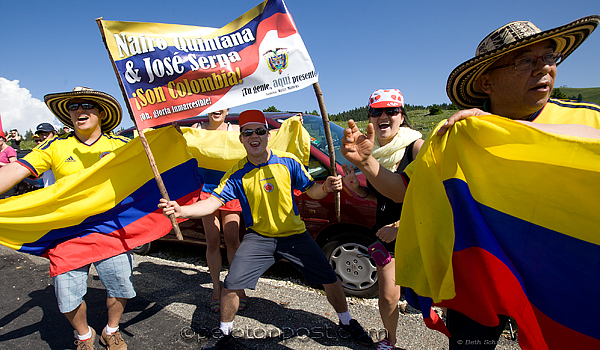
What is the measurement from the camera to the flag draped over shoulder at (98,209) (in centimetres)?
268

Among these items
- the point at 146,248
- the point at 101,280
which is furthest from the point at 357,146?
the point at 146,248

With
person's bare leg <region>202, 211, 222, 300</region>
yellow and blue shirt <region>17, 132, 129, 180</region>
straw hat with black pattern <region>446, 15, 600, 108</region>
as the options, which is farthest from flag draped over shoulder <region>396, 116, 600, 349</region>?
yellow and blue shirt <region>17, 132, 129, 180</region>

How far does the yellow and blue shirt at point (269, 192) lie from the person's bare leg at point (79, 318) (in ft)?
5.08

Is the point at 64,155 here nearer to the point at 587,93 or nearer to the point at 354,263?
the point at 354,263

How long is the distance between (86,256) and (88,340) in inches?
30.9

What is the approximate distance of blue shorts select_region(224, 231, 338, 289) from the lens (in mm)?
2631

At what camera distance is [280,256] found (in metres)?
2.78

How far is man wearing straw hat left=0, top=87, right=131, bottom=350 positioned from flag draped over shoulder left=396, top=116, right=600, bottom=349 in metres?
2.58

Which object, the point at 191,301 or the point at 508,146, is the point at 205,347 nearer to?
the point at 191,301

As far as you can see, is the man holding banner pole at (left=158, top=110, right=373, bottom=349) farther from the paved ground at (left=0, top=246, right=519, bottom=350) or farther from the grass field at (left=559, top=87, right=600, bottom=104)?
the grass field at (left=559, top=87, right=600, bottom=104)

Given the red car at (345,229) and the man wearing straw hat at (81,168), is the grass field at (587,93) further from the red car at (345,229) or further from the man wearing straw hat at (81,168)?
the man wearing straw hat at (81,168)

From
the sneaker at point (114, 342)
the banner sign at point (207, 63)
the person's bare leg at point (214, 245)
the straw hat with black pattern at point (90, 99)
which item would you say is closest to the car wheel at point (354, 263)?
the person's bare leg at point (214, 245)

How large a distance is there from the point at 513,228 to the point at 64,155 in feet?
11.5

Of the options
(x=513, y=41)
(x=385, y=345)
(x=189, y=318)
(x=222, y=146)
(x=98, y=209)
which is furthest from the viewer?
(x=222, y=146)
